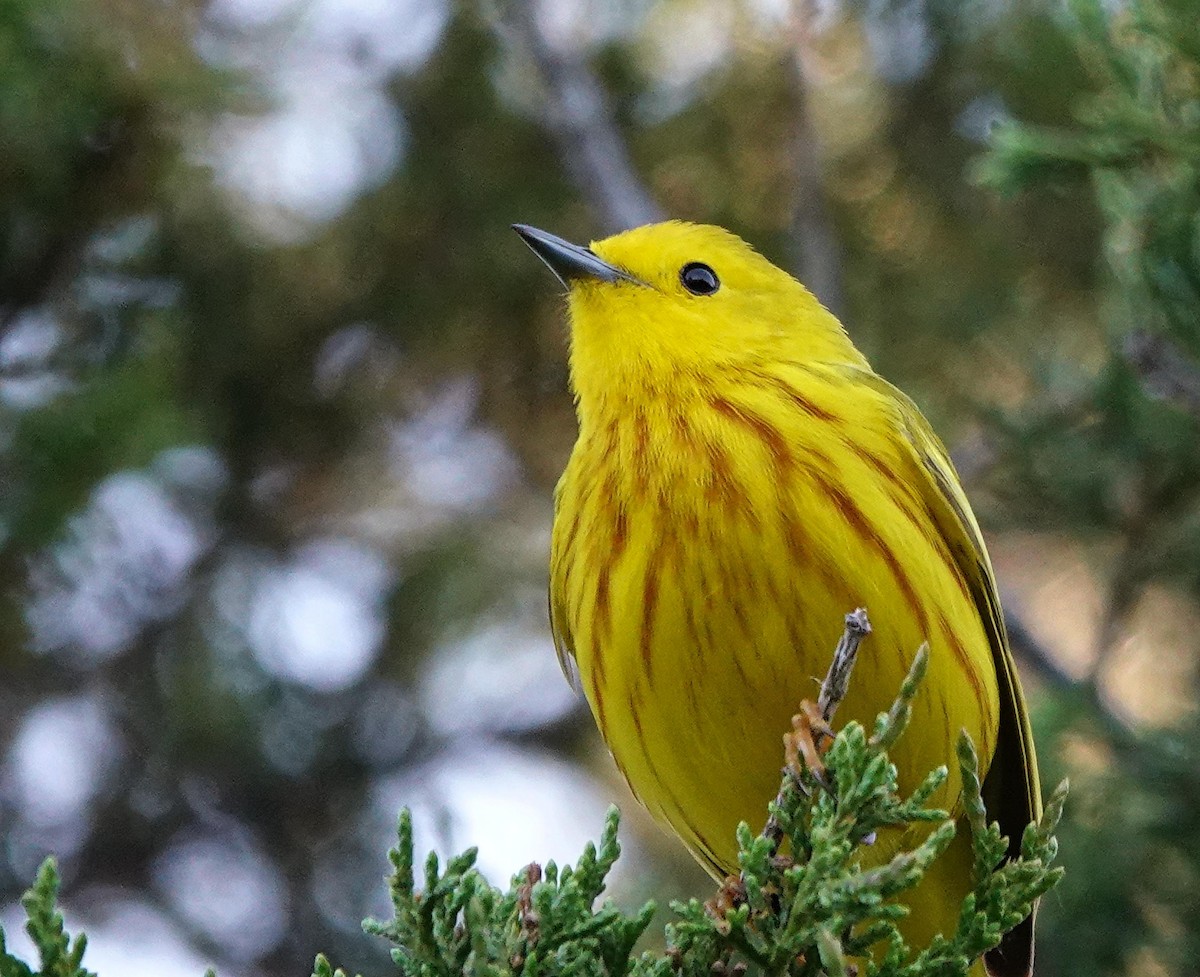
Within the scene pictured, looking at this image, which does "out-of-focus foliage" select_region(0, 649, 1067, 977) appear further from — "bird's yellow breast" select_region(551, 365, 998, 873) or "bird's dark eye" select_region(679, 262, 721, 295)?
"bird's dark eye" select_region(679, 262, 721, 295)

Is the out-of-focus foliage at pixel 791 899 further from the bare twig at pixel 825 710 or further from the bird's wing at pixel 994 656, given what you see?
the bird's wing at pixel 994 656

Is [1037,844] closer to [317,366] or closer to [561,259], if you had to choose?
[561,259]

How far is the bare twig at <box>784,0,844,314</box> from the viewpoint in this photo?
5031 millimetres

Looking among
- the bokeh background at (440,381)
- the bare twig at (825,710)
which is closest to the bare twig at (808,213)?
the bokeh background at (440,381)

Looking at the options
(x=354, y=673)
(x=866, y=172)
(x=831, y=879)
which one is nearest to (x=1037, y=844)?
(x=831, y=879)

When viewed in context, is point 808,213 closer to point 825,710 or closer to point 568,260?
point 568,260

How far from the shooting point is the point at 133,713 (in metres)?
5.11

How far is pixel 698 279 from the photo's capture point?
4.06 meters

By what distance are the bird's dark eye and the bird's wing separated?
1.45 ft

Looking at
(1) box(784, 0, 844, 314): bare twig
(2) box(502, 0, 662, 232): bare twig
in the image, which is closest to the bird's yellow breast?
(1) box(784, 0, 844, 314): bare twig

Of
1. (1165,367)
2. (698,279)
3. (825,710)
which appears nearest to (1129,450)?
(1165,367)

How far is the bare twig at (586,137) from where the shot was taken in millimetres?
5023

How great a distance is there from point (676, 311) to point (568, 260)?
30cm

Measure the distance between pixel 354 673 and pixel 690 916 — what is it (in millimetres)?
2916
